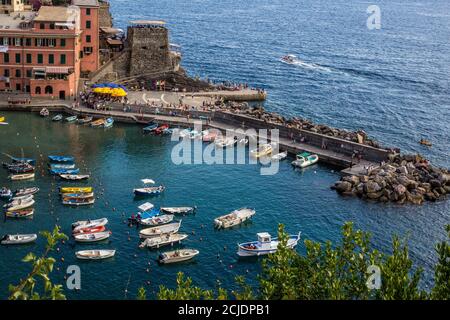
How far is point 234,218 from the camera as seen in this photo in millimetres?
68812

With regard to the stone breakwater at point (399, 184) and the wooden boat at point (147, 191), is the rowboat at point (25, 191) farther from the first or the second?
the stone breakwater at point (399, 184)

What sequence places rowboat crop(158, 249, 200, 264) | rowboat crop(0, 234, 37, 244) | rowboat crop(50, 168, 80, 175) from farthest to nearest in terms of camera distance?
rowboat crop(50, 168, 80, 175) → rowboat crop(0, 234, 37, 244) → rowboat crop(158, 249, 200, 264)

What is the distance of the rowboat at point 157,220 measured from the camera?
221ft

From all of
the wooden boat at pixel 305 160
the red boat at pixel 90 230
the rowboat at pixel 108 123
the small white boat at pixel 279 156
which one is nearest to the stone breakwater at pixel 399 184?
the wooden boat at pixel 305 160

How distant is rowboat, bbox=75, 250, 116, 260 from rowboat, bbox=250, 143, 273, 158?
1300 inches

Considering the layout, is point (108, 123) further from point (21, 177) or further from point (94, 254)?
point (94, 254)

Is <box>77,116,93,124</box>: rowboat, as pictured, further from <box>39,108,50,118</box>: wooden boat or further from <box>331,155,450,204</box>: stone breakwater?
<box>331,155,450,204</box>: stone breakwater

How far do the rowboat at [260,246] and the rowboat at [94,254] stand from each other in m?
12.0

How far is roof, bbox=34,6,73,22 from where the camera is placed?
106 metres

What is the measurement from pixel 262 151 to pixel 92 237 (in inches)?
1299

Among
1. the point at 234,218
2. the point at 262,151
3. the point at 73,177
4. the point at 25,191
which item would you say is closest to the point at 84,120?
the point at 73,177

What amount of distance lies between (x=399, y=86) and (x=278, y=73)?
89.9ft

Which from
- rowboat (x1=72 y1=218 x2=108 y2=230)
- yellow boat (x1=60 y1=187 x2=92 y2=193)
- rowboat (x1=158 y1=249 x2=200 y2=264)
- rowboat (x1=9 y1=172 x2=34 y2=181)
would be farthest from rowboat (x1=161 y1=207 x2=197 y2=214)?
rowboat (x1=9 y1=172 x2=34 y2=181)
